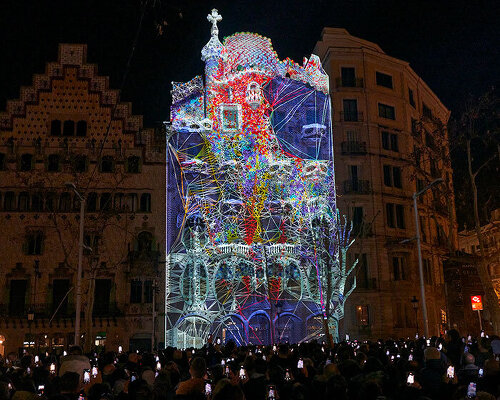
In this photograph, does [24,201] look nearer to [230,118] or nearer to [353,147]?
[230,118]

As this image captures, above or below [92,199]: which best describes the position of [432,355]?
below

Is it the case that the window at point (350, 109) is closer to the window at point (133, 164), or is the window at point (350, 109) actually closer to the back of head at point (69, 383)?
the window at point (133, 164)

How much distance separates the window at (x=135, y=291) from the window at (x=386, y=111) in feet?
73.3

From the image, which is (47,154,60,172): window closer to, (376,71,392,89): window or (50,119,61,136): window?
(50,119,61,136): window

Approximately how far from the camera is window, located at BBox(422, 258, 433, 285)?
47.7 meters

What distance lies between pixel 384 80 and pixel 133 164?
20758mm

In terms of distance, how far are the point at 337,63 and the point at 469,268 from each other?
21.0 m

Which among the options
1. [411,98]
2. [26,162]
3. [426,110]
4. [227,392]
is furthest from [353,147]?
[227,392]

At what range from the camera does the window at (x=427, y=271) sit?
47681mm

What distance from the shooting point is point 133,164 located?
144ft

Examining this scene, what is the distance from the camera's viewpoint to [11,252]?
40844mm

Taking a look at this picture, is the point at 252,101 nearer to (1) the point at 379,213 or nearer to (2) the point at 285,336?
(1) the point at 379,213

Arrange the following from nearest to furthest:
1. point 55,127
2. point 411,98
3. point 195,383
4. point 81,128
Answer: point 195,383 → point 55,127 → point 81,128 → point 411,98

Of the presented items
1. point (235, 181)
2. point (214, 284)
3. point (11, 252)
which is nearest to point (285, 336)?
point (214, 284)
